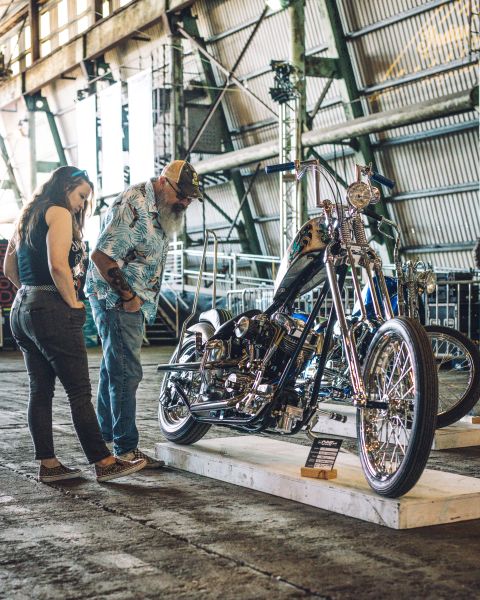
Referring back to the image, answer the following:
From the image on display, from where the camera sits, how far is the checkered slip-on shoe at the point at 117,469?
5.05 m

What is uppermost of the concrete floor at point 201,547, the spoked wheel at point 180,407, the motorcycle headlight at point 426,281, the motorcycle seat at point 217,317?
the motorcycle headlight at point 426,281

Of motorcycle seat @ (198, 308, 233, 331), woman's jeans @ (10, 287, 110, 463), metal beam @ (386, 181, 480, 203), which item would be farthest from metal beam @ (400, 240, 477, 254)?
woman's jeans @ (10, 287, 110, 463)

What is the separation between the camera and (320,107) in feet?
73.0

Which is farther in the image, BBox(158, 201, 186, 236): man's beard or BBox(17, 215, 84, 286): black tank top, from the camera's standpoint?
BBox(158, 201, 186, 236): man's beard

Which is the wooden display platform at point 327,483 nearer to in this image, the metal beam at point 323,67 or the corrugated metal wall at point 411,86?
the corrugated metal wall at point 411,86

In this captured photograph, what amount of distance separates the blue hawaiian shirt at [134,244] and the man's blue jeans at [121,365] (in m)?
0.10

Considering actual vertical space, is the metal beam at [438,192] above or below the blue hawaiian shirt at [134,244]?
above

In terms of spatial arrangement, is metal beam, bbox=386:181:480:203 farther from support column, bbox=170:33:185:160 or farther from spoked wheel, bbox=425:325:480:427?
spoked wheel, bbox=425:325:480:427

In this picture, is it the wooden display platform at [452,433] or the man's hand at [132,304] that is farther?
the wooden display platform at [452,433]

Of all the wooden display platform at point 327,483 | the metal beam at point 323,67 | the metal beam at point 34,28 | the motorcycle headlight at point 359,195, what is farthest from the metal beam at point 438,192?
the metal beam at point 34,28

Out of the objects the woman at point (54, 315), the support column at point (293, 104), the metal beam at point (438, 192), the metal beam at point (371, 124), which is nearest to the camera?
the woman at point (54, 315)

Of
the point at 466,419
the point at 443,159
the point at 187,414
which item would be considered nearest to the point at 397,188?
the point at 443,159

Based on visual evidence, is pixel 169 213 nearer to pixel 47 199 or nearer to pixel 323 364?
pixel 47 199

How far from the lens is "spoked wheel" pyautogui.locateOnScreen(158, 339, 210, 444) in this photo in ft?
18.9
